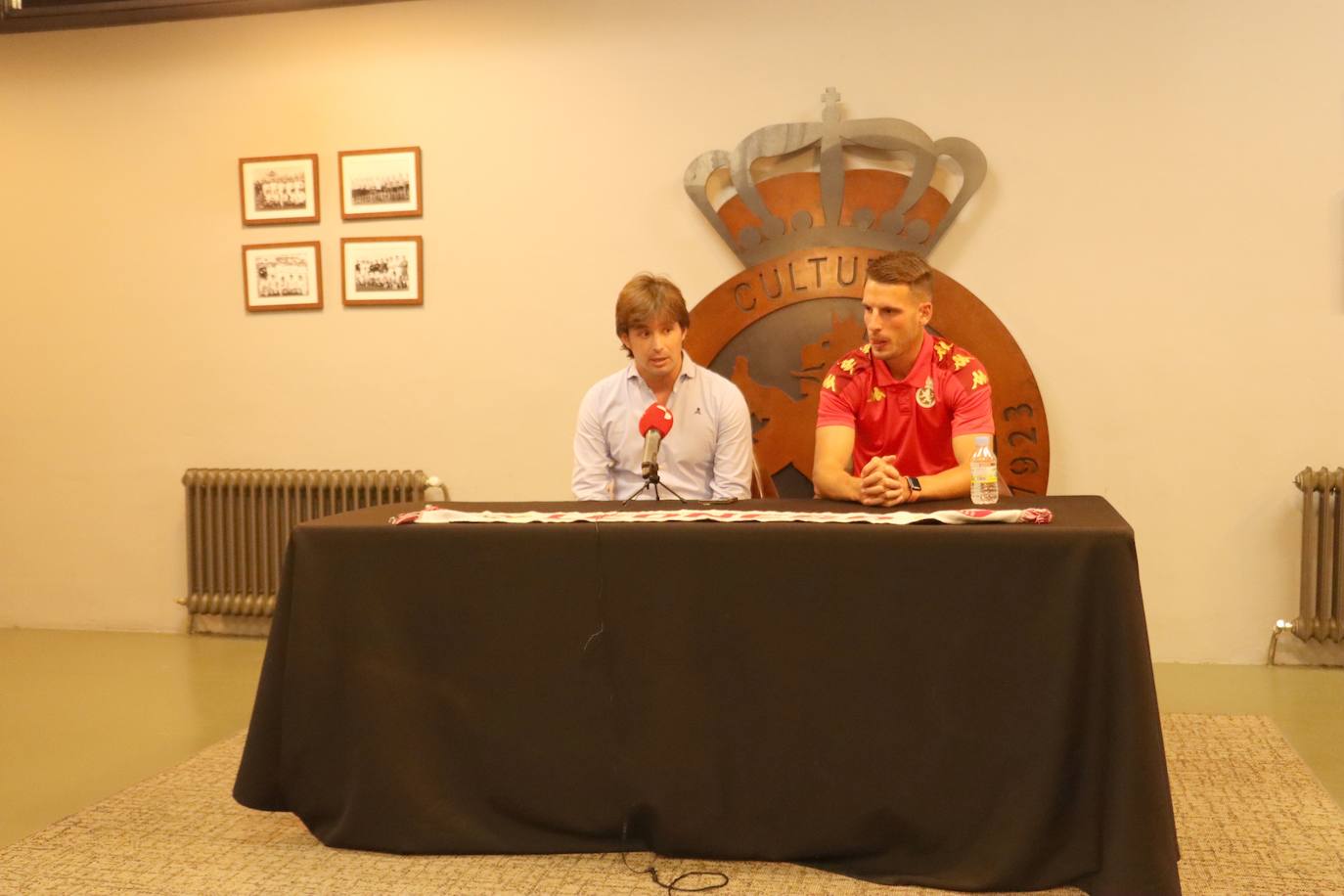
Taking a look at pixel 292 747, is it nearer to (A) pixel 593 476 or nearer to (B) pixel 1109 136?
(A) pixel 593 476

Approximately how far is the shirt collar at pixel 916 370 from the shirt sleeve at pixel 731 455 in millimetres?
380

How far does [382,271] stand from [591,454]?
195 centimetres

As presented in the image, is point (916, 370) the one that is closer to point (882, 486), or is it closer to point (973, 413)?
point (973, 413)

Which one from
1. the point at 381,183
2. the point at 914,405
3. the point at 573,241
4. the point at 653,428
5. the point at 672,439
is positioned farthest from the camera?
the point at 381,183

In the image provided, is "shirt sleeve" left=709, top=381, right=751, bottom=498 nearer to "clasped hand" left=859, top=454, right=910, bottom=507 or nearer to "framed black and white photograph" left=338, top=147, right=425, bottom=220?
"clasped hand" left=859, top=454, right=910, bottom=507

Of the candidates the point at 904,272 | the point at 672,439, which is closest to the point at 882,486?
the point at 904,272

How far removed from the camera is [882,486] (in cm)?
269

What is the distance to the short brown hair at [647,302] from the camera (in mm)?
3201

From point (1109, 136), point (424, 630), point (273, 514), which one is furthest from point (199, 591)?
point (1109, 136)

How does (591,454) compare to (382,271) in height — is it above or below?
below

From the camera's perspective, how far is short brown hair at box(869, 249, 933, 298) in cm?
306

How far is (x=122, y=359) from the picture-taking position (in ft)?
17.3

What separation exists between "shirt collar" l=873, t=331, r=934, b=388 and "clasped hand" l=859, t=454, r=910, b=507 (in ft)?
1.64

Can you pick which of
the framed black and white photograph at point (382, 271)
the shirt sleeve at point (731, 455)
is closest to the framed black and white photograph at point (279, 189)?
the framed black and white photograph at point (382, 271)
